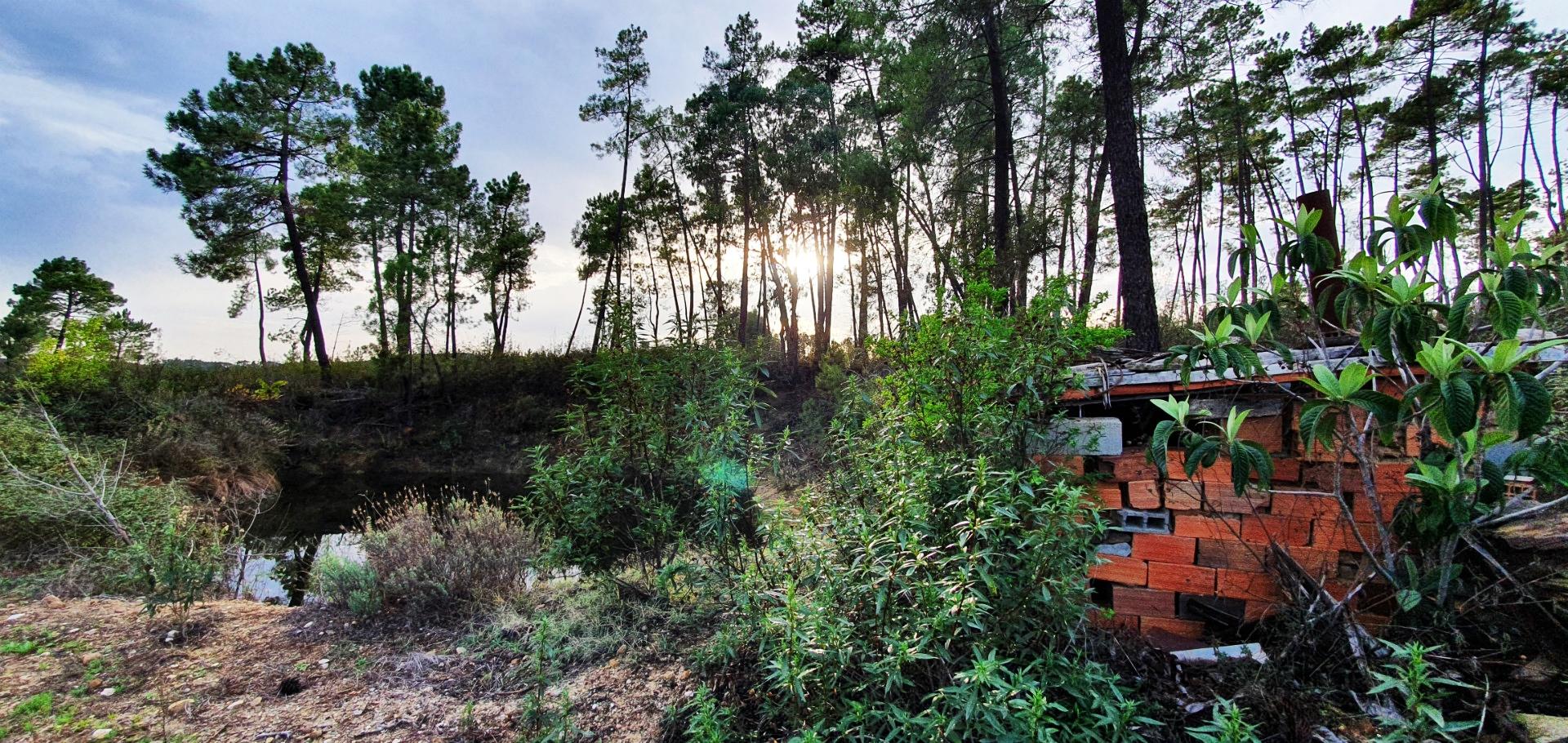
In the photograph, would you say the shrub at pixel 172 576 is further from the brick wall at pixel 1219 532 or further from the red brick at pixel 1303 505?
the red brick at pixel 1303 505

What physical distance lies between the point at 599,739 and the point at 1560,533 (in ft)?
13.4

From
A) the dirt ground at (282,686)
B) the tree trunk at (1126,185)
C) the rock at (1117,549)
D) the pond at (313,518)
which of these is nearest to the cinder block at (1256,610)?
the rock at (1117,549)

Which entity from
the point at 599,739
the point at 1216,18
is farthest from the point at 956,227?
the point at 599,739

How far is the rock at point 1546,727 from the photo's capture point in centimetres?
161

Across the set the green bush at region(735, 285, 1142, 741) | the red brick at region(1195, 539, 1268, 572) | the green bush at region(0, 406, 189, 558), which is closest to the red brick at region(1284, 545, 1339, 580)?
the red brick at region(1195, 539, 1268, 572)

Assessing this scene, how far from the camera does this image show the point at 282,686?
3.17 meters

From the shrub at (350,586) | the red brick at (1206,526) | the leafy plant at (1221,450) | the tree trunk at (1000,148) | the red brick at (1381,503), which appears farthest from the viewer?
the tree trunk at (1000,148)

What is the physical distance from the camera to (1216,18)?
1178 centimetres

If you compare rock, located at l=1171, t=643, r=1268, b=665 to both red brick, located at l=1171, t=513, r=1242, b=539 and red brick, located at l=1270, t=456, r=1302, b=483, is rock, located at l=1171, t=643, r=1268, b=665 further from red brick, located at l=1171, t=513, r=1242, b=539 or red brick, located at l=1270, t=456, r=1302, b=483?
red brick, located at l=1270, t=456, r=1302, b=483

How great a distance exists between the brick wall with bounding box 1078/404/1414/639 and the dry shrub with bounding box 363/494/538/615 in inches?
163

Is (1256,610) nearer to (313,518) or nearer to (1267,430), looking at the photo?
(1267,430)

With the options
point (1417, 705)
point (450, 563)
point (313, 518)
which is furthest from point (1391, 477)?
point (313, 518)

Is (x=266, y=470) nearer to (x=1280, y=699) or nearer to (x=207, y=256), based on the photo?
(x=207, y=256)

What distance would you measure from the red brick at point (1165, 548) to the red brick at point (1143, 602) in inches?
7.2
